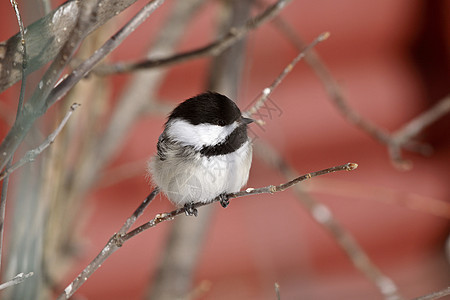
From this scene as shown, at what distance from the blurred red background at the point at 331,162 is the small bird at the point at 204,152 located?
154cm

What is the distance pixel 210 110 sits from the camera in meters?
1.20

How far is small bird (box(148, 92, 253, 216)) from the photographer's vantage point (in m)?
1.20

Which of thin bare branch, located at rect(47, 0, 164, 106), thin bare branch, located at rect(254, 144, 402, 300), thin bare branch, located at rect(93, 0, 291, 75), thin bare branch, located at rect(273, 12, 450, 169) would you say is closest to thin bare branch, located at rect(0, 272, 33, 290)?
thin bare branch, located at rect(47, 0, 164, 106)

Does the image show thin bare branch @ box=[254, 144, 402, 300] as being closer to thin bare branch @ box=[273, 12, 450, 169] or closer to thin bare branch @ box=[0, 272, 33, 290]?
thin bare branch @ box=[273, 12, 450, 169]

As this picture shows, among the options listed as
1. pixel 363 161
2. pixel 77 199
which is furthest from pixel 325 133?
pixel 77 199

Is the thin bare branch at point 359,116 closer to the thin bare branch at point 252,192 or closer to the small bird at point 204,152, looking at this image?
the small bird at point 204,152

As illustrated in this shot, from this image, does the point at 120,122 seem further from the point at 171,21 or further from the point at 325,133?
the point at 325,133

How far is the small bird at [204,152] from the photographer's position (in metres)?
1.20

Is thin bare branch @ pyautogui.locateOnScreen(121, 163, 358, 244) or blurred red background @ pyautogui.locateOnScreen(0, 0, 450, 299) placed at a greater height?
blurred red background @ pyautogui.locateOnScreen(0, 0, 450, 299)

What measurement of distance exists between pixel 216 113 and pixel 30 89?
518mm

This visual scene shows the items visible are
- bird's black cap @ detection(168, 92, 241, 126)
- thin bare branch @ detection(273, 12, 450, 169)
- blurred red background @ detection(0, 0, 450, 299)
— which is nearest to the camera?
bird's black cap @ detection(168, 92, 241, 126)

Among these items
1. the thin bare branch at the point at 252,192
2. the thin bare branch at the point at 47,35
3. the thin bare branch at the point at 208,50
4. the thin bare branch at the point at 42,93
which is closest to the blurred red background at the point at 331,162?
the thin bare branch at the point at 208,50

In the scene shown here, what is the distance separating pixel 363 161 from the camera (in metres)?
3.30

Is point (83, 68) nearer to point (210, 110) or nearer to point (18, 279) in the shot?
point (18, 279)
